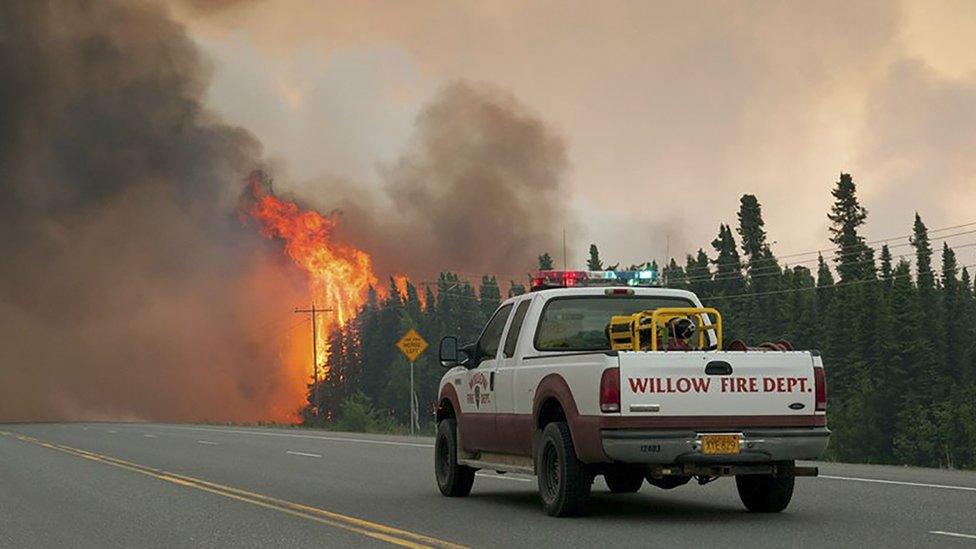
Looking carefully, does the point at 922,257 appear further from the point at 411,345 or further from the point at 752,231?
the point at 411,345

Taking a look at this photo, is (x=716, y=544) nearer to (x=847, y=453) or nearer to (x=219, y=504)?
(x=219, y=504)

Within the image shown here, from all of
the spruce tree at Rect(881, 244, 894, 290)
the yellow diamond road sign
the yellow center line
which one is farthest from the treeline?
the yellow center line

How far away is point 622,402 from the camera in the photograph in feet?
39.0

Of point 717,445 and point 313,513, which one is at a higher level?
point 717,445

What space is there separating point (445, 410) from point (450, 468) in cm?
77

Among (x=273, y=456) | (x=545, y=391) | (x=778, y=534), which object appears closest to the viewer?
(x=778, y=534)

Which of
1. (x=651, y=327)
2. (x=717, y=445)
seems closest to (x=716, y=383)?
(x=717, y=445)

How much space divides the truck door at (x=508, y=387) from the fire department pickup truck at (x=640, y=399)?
0.02m

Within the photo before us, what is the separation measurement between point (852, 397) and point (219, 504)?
102m

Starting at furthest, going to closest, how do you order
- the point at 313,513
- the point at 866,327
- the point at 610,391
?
the point at 866,327, the point at 313,513, the point at 610,391

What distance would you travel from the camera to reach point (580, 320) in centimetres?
1398

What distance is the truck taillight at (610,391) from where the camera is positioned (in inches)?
467

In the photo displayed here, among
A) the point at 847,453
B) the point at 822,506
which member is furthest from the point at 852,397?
the point at 822,506

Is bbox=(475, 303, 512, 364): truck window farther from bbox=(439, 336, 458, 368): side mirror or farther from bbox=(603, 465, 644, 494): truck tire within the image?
bbox=(603, 465, 644, 494): truck tire
